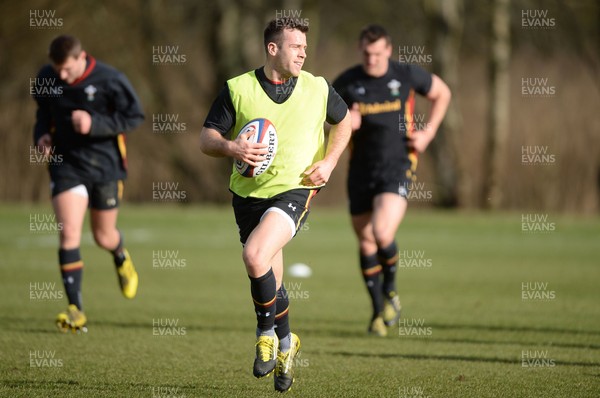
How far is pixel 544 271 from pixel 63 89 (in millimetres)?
7905

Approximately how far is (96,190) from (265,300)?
3451 mm

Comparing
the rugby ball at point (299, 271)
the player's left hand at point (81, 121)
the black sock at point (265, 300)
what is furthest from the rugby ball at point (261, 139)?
the rugby ball at point (299, 271)

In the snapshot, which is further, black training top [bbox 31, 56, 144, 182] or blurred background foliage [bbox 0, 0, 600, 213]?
blurred background foliage [bbox 0, 0, 600, 213]

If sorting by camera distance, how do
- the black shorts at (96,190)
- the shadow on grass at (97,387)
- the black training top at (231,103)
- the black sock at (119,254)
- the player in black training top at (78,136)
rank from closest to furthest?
1. the shadow on grass at (97,387)
2. the black training top at (231,103)
3. the player in black training top at (78,136)
4. the black shorts at (96,190)
5. the black sock at (119,254)

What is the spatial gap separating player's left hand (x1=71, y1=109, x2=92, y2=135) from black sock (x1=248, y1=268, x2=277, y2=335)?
316cm

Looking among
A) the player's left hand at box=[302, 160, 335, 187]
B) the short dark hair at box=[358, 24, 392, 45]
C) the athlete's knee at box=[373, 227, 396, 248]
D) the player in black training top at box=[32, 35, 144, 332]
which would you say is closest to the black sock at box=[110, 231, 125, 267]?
the player in black training top at box=[32, 35, 144, 332]

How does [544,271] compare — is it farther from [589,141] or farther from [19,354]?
[589,141]

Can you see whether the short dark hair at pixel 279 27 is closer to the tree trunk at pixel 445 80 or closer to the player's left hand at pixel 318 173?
the player's left hand at pixel 318 173

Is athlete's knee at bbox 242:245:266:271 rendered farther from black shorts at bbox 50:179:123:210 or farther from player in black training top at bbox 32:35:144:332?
black shorts at bbox 50:179:123:210

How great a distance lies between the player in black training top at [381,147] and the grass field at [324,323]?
0.58 m

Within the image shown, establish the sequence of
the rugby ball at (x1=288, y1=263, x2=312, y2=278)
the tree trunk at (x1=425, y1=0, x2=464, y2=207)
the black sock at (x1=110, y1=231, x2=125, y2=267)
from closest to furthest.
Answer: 1. the black sock at (x1=110, y1=231, x2=125, y2=267)
2. the rugby ball at (x1=288, y1=263, x2=312, y2=278)
3. the tree trunk at (x1=425, y1=0, x2=464, y2=207)

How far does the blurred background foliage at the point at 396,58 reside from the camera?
2605 centimetres

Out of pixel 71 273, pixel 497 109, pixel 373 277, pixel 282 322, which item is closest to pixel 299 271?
pixel 373 277

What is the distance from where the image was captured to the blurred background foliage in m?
26.0
